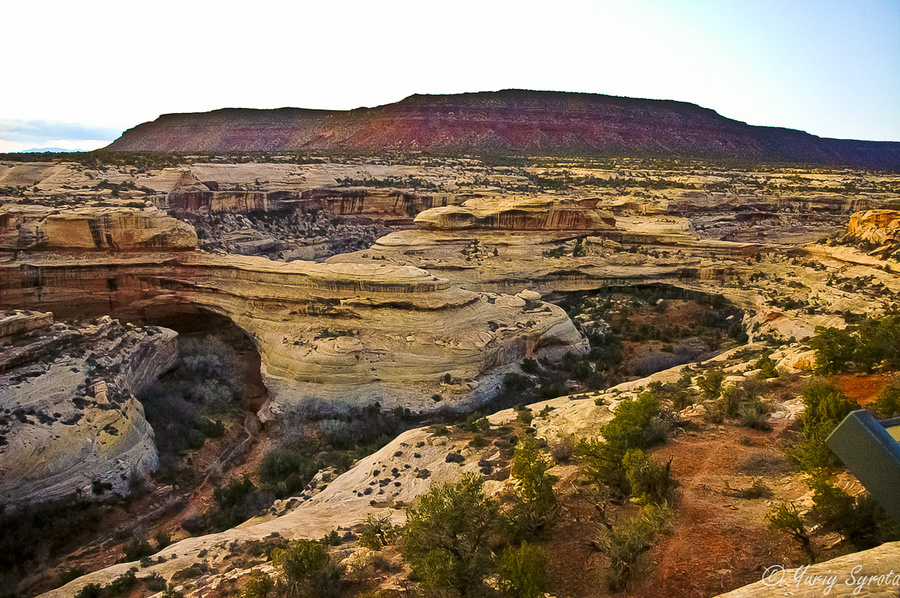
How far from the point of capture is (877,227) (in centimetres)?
2223

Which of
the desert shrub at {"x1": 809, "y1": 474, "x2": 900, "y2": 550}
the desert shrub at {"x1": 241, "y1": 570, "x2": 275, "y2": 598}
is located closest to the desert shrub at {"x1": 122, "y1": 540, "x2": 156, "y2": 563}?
the desert shrub at {"x1": 241, "y1": 570, "x2": 275, "y2": 598}

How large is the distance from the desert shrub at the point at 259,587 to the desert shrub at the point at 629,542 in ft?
14.0

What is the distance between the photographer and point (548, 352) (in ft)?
62.4

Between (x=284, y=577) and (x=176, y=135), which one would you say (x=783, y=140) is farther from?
(x=284, y=577)

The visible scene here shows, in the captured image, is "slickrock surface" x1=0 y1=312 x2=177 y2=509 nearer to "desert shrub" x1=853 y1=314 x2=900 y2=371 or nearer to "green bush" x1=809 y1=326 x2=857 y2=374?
"green bush" x1=809 y1=326 x2=857 y2=374

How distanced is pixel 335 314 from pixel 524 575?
13.3 m

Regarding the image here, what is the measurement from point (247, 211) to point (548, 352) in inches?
934

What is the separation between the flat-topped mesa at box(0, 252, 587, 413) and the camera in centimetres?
1608

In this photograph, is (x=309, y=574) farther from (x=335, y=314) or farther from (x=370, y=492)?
(x=335, y=314)

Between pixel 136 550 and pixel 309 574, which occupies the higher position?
pixel 309 574

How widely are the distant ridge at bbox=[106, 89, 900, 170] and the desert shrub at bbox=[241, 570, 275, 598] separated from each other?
263 feet

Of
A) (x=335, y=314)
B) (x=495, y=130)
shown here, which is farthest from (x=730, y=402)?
(x=495, y=130)

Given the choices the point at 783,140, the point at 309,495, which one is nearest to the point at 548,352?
the point at 309,495

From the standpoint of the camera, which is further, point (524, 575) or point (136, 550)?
point (136, 550)
